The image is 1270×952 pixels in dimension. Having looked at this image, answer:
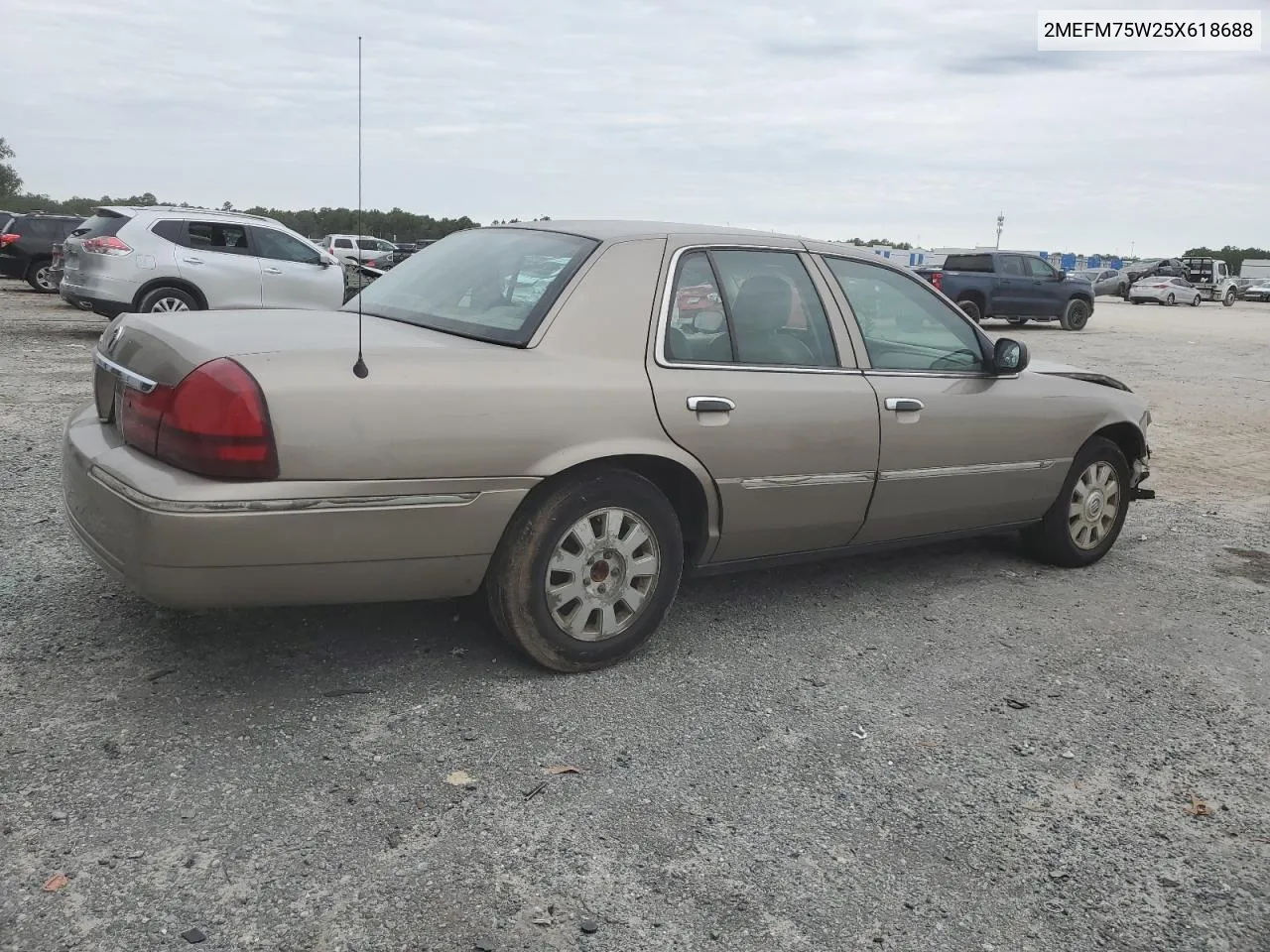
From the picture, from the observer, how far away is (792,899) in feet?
8.42

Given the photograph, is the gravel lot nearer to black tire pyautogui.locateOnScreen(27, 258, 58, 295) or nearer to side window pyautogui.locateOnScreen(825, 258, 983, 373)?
side window pyautogui.locateOnScreen(825, 258, 983, 373)

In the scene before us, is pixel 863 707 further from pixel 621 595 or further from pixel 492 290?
pixel 492 290

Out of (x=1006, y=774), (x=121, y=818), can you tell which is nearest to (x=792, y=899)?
(x=1006, y=774)

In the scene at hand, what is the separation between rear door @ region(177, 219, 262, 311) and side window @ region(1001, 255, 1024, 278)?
1602 cm

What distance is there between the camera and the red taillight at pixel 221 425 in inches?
118

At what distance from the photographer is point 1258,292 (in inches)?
1861

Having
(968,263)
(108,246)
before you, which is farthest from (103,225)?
(968,263)

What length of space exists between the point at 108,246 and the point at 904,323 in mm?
11016

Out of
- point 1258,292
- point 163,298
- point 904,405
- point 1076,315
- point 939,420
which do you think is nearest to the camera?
point 904,405

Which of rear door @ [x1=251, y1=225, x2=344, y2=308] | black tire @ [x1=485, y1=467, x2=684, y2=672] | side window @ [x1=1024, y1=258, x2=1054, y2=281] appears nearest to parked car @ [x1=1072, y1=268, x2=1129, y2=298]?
side window @ [x1=1024, y1=258, x2=1054, y2=281]

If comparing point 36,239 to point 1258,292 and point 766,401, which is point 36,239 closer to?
point 766,401

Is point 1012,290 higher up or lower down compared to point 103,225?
lower down

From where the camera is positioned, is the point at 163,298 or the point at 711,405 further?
the point at 163,298

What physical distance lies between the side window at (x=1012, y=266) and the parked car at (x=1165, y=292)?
19.6m
